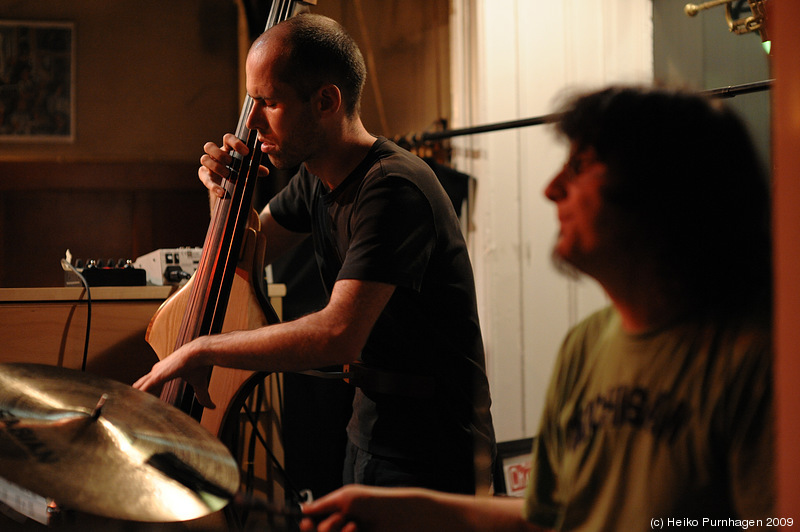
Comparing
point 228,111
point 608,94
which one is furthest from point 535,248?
point 228,111

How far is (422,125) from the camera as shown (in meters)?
1.95

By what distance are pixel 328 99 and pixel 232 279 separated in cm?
32

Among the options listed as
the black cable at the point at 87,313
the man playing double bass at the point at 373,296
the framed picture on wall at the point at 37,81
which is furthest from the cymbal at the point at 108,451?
the framed picture on wall at the point at 37,81

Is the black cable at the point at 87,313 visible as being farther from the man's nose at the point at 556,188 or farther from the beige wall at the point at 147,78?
the man's nose at the point at 556,188

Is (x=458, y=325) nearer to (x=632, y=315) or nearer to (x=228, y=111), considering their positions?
(x=632, y=315)

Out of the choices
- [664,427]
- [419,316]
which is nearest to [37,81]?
[419,316]

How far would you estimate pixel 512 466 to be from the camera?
1112 mm

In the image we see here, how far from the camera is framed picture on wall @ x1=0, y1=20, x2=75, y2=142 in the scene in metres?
1.81

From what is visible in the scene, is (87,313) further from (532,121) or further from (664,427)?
(664,427)

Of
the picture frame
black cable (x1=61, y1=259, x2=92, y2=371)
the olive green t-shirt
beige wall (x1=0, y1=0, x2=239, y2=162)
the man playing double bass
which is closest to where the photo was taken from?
the olive green t-shirt

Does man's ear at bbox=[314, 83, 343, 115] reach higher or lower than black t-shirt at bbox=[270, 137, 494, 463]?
higher

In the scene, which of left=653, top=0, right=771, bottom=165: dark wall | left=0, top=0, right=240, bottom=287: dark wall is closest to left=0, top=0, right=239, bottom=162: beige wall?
left=0, top=0, right=240, bottom=287: dark wall

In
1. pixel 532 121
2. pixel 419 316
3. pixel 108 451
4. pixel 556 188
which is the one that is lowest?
pixel 108 451

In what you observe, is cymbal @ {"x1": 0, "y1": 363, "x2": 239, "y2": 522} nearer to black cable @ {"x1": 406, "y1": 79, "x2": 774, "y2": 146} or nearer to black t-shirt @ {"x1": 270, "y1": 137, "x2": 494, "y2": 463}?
black t-shirt @ {"x1": 270, "y1": 137, "x2": 494, "y2": 463}
